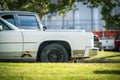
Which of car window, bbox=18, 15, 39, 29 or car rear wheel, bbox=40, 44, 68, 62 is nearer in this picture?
car rear wheel, bbox=40, 44, 68, 62

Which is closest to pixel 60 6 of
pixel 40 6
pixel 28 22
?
pixel 40 6

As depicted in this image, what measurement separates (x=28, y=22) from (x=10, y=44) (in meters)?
1.19

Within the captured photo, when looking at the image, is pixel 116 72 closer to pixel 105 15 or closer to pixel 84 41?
pixel 84 41

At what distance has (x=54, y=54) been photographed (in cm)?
1273

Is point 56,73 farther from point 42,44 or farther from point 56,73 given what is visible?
point 42,44

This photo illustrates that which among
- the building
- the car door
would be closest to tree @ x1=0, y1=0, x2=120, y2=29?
the car door

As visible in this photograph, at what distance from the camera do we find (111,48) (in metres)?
36.4

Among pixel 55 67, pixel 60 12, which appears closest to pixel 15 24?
pixel 55 67

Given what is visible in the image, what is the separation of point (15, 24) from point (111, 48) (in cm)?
2440

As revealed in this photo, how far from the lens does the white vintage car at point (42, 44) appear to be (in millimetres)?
12305

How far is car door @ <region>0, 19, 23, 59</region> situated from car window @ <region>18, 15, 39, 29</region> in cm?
54

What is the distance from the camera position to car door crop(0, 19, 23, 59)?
40.1 ft

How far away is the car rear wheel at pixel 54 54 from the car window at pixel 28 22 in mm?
863

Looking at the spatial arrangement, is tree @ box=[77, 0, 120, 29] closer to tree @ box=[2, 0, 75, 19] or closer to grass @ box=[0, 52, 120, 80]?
tree @ box=[2, 0, 75, 19]
